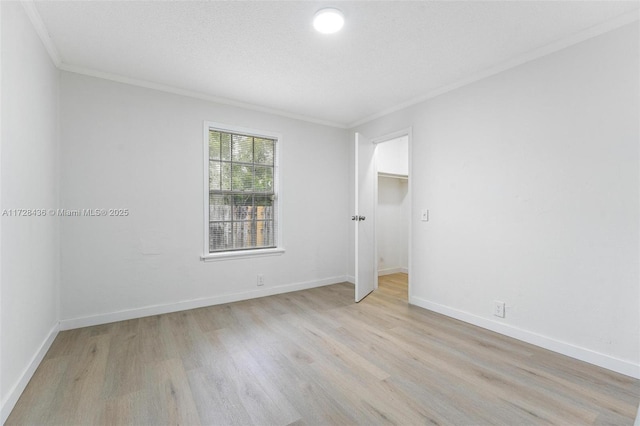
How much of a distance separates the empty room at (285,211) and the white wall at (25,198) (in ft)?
0.07

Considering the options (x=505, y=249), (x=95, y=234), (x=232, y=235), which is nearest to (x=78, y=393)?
(x=95, y=234)

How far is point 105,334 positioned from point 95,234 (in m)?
0.96

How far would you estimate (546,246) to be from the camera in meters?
2.39

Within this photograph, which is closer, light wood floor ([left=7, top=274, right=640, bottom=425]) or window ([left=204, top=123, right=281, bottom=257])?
light wood floor ([left=7, top=274, right=640, bottom=425])

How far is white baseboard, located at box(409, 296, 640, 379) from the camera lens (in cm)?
201

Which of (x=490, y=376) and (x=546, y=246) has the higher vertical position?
(x=546, y=246)

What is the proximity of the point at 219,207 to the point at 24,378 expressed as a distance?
216cm

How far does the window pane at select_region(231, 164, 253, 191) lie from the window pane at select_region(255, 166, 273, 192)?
85mm

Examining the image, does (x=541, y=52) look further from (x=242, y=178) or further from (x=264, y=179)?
(x=242, y=178)

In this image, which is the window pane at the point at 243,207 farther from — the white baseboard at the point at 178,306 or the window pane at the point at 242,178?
the white baseboard at the point at 178,306

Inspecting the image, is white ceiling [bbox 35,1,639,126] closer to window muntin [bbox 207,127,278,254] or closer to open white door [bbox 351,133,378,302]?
window muntin [bbox 207,127,278,254]

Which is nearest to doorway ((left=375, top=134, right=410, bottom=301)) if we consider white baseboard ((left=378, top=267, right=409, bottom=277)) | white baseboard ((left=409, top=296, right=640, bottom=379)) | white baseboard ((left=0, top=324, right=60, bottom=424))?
white baseboard ((left=378, top=267, right=409, bottom=277))

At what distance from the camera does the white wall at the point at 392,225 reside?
16.6 ft

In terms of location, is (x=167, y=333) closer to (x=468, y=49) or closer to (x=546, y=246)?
(x=546, y=246)
